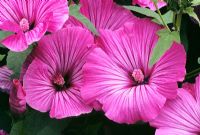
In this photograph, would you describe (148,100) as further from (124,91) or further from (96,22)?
(96,22)

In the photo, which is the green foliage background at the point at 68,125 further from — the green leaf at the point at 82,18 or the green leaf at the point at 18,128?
the green leaf at the point at 82,18

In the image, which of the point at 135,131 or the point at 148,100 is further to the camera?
the point at 135,131

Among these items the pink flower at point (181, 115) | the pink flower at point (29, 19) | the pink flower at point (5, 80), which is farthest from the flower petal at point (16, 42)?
the pink flower at point (181, 115)

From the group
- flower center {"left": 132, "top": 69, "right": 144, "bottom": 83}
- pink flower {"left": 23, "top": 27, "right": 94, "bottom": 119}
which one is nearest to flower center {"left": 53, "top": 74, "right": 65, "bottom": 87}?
pink flower {"left": 23, "top": 27, "right": 94, "bottom": 119}

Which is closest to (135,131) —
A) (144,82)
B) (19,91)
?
(144,82)

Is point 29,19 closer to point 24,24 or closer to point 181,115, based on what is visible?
point 24,24

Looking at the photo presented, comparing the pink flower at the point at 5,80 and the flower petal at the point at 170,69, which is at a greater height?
the flower petal at the point at 170,69
